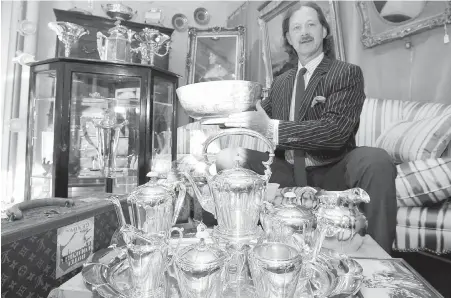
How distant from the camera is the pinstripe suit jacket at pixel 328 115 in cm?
124

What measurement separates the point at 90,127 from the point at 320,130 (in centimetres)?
150

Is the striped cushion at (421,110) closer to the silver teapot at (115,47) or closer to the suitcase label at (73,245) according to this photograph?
the suitcase label at (73,245)

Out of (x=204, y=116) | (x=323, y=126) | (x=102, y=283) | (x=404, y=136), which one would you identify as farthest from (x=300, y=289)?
(x=404, y=136)

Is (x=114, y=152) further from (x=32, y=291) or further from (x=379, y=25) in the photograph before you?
(x=379, y=25)

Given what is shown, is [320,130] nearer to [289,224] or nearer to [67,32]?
[289,224]

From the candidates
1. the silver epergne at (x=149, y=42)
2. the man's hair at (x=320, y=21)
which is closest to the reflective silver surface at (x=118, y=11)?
the silver epergne at (x=149, y=42)

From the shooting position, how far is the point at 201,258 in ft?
1.46

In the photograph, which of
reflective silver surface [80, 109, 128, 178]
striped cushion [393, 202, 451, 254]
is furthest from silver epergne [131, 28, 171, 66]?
striped cushion [393, 202, 451, 254]

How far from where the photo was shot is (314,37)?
1507mm

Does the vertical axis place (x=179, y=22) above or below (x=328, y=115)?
above

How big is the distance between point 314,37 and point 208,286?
1.36 metres

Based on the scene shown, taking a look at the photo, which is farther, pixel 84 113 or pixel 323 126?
pixel 84 113

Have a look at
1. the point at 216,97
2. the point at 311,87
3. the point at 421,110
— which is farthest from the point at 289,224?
the point at 421,110

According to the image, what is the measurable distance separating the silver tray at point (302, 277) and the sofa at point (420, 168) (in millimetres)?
733
